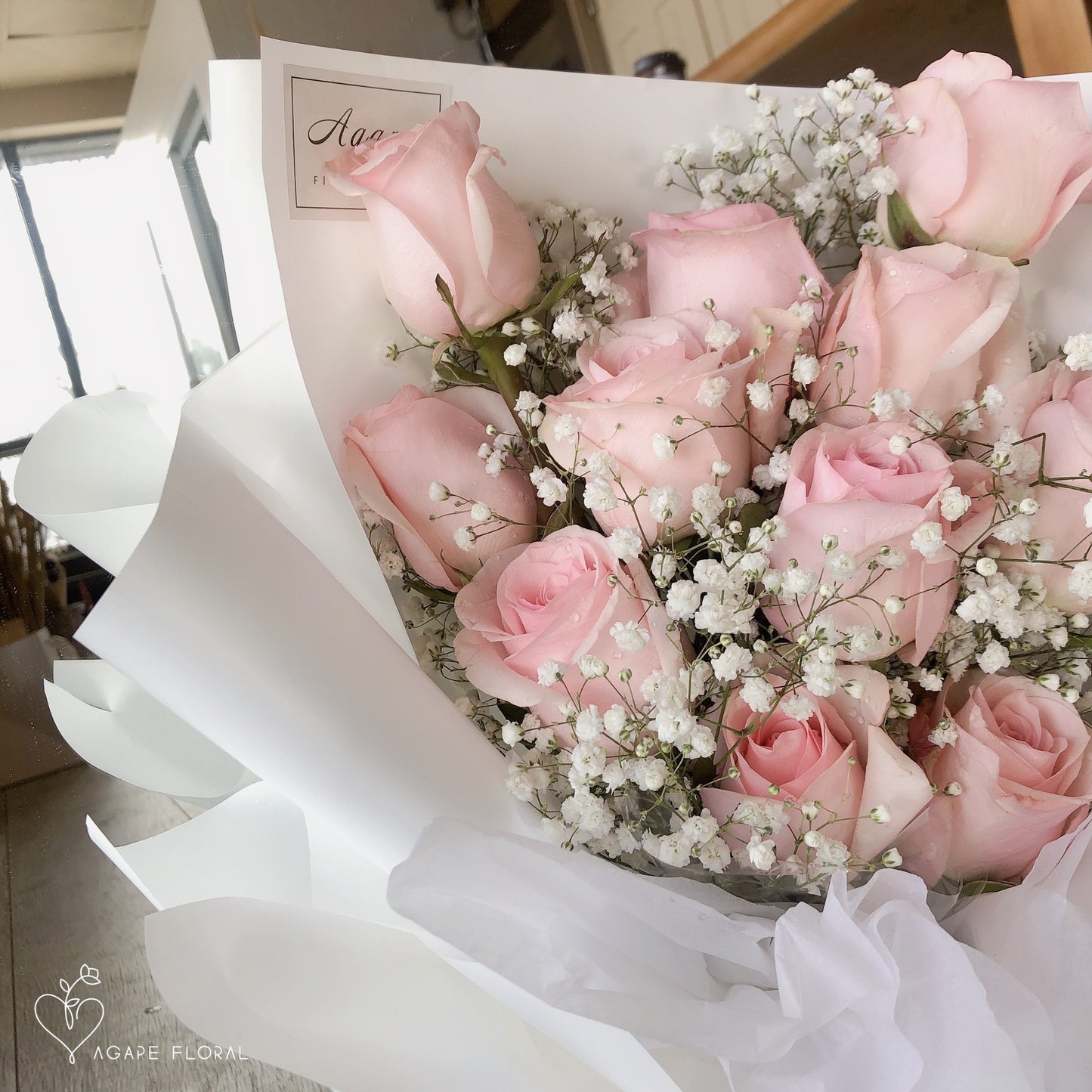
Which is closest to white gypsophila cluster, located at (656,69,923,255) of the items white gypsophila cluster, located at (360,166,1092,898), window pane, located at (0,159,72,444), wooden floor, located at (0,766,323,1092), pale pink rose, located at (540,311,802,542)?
white gypsophila cluster, located at (360,166,1092,898)

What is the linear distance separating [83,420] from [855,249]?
0.51 metres

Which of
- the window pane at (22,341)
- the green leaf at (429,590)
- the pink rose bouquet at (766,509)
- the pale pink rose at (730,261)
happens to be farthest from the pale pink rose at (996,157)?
the window pane at (22,341)

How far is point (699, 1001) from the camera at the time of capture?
481 mm

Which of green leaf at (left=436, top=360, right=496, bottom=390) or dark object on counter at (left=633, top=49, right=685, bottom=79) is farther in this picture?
dark object on counter at (left=633, top=49, right=685, bottom=79)

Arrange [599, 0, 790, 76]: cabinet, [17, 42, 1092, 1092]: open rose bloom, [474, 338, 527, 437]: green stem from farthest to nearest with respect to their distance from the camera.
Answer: [599, 0, 790, 76]: cabinet, [474, 338, 527, 437]: green stem, [17, 42, 1092, 1092]: open rose bloom

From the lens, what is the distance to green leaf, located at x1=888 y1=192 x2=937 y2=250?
593 millimetres

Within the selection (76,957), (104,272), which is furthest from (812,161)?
(76,957)

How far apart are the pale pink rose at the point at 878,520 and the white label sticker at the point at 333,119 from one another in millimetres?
301

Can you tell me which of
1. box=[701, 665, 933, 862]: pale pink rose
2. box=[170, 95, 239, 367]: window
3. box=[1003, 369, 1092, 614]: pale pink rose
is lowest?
box=[701, 665, 933, 862]: pale pink rose

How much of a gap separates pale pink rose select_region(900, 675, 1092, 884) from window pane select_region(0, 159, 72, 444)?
20.9 inches

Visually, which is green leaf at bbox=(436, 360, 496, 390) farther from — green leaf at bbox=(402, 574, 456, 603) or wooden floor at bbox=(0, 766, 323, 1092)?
wooden floor at bbox=(0, 766, 323, 1092)

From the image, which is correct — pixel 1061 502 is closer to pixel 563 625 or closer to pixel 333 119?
pixel 563 625

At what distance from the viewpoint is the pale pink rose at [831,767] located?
499 mm

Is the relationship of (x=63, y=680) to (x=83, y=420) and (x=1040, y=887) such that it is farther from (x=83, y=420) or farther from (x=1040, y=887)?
(x=1040, y=887)
